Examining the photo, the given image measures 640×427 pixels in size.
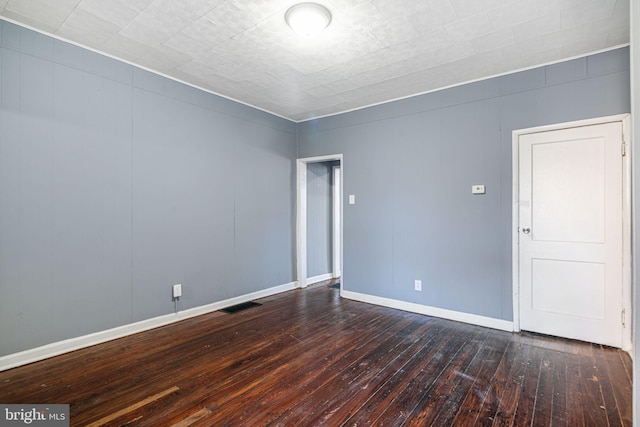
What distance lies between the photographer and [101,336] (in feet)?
9.59

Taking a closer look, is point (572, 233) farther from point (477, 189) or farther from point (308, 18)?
point (308, 18)

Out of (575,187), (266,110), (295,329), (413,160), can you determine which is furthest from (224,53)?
(575,187)

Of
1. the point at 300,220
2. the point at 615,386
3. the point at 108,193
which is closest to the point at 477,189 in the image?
the point at 615,386

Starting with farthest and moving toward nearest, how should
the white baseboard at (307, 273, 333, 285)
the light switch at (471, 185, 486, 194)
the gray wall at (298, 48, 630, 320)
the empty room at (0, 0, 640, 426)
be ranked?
the white baseboard at (307, 273, 333, 285), the light switch at (471, 185, 486, 194), the gray wall at (298, 48, 630, 320), the empty room at (0, 0, 640, 426)

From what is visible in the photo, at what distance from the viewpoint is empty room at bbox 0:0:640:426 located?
2.20 m

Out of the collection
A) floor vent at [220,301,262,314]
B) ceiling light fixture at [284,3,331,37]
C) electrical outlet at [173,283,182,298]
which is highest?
ceiling light fixture at [284,3,331,37]

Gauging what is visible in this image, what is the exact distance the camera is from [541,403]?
203cm

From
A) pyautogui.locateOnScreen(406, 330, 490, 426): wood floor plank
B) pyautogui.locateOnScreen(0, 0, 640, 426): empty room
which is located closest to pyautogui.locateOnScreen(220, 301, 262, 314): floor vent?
pyautogui.locateOnScreen(0, 0, 640, 426): empty room

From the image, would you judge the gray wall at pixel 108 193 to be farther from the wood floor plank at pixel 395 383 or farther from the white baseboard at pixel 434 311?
the wood floor plank at pixel 395 383

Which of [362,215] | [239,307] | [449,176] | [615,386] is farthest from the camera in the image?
[362,215]

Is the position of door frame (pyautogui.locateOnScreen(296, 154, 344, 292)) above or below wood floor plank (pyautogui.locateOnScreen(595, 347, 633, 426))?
above

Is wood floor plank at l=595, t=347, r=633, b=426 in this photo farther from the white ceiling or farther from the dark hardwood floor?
the white ceiling

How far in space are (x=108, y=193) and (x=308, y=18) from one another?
7.89 feet

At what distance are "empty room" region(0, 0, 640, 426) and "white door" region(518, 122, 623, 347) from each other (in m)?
0.02
